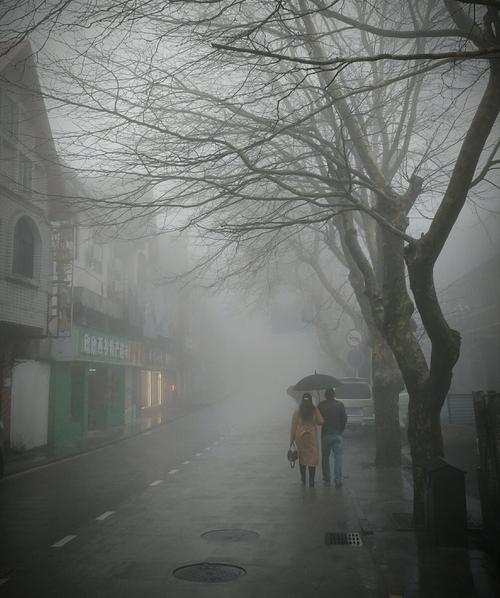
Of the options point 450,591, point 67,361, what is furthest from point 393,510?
point 67,361

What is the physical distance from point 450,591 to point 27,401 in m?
15.8

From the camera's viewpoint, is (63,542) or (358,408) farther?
(358,408)

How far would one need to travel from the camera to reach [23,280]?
52.2 ft

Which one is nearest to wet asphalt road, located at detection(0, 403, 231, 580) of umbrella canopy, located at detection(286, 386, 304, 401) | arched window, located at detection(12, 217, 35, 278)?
umbrella canopy, located at detection(286, 386, 304, 401)

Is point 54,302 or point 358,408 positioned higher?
point 54,302

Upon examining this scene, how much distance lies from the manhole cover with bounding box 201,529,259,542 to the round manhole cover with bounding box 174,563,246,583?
103cm

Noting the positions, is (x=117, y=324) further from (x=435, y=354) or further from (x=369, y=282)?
(x=435, y=354)

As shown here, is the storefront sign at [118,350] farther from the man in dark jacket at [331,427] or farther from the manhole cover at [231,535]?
the manhole cover at [231,535]

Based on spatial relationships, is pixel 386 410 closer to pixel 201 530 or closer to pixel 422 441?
pixel 422 441

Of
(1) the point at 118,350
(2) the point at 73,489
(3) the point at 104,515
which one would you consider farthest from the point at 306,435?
(1) the point at 118,350

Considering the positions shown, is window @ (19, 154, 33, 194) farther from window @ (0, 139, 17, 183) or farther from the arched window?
the arched window

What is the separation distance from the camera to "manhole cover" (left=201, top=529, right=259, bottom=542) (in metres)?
6.97

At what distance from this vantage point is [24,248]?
55.2 ft

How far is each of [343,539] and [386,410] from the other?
21.0ft
